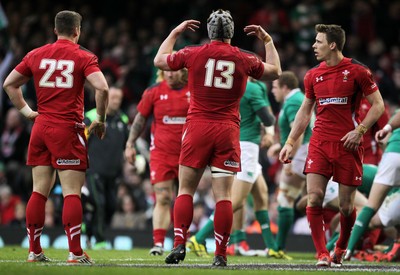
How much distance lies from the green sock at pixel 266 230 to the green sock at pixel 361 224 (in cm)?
142

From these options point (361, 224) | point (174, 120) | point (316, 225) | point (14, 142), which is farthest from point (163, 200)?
point (14, 142)

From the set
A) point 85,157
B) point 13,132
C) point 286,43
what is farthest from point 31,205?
point 286,43

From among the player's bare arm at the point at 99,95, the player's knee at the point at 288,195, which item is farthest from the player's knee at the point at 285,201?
the player's bare arm at the point at 99,95

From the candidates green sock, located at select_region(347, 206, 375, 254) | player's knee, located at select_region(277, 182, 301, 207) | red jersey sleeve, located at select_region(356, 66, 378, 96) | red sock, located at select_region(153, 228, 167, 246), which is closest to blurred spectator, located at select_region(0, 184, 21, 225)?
red sock, located at select_region(153, 228, 167, 246)

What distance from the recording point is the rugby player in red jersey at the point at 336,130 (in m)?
10.5

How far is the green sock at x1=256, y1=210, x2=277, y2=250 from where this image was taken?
1368 centimetres

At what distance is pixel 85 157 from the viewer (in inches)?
402

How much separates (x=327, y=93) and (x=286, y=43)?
36.9ft

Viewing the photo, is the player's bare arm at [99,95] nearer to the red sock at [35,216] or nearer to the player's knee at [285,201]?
the red sock at [35,216]

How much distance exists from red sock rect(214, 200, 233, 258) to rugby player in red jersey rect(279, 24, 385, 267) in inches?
38.2

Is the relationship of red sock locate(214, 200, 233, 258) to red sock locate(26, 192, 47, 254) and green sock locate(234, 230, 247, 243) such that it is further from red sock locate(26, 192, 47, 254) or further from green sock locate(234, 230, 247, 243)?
green sock locate(234, 230, 247, 243)

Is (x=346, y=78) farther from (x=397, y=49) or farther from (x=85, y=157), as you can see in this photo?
(x=397, y=49)

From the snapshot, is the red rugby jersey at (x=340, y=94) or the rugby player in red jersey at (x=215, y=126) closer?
the rugby player in red jersey at (x=215, y=126)

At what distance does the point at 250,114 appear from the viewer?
13.7m
